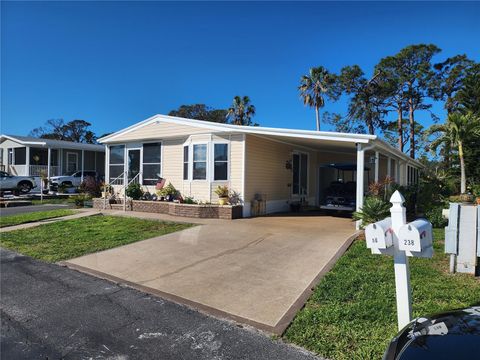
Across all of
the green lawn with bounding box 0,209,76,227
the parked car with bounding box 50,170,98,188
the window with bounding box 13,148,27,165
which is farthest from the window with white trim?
the window with bounding box 13,148,27,165

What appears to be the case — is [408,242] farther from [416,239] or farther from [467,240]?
[467,240]

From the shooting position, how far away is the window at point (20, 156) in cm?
2669

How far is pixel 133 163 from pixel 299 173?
7.66m

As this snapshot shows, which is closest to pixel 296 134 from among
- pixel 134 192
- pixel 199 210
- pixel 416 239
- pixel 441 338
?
pixel 199 210

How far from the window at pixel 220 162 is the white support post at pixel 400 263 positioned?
10239 mm

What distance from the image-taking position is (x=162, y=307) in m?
4.57

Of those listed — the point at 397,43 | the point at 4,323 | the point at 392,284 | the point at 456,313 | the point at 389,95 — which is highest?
the point at 397,43

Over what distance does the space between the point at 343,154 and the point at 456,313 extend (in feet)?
52.9

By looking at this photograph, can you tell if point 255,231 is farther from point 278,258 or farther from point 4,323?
point 4,323

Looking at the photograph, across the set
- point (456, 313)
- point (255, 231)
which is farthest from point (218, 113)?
point (456, 313)

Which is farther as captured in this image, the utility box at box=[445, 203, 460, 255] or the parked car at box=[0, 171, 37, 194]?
the parked car at box=[0, 171, 37, 194]

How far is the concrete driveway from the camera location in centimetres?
460

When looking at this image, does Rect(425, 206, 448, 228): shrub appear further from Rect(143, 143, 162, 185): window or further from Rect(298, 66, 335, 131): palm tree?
Rect(298, 66, 335, 131): palm tree

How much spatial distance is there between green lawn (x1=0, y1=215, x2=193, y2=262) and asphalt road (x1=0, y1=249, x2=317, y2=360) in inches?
91.2
